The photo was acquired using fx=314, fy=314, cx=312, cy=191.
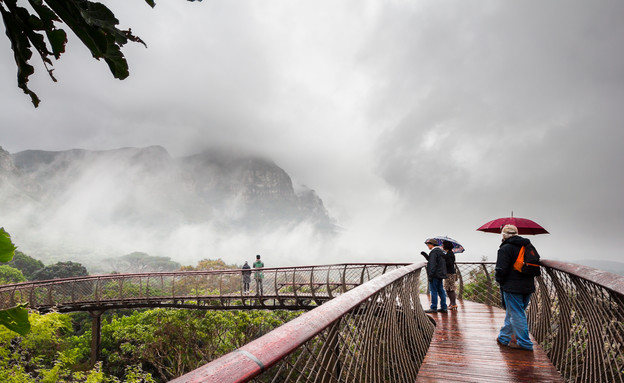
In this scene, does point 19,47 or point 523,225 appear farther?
point 523,225

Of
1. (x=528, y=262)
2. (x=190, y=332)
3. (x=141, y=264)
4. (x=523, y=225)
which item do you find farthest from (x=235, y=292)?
(x=141, y=264)

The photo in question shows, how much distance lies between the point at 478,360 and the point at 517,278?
1.02 m

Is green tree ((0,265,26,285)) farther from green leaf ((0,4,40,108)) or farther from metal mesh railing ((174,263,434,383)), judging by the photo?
metal mesh railing ((174,263,434,383))

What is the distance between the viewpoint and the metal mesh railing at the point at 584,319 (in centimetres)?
201

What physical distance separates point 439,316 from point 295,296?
5.66m

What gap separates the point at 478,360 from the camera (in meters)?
3.50

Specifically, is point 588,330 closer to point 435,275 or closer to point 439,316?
point 435,275

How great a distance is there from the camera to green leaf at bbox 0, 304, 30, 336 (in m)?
1.31

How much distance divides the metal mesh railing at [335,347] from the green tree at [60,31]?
1.82 metres

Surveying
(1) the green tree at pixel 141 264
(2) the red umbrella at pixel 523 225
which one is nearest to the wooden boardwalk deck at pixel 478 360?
(2) the red umbrella at pixel 523 225

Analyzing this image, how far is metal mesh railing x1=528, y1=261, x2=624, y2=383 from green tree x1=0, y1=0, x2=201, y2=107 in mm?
3199

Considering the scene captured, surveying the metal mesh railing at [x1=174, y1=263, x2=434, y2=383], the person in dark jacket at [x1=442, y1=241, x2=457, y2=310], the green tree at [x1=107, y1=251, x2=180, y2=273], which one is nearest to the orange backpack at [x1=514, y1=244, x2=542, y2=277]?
the metal mesh railing at [x1=174, y1=263, x2=434, y2=383]

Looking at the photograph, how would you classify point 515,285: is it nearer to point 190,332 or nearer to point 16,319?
point 16,319

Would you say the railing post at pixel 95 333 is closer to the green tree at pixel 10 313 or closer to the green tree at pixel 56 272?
the green tree at pixel 10 313
